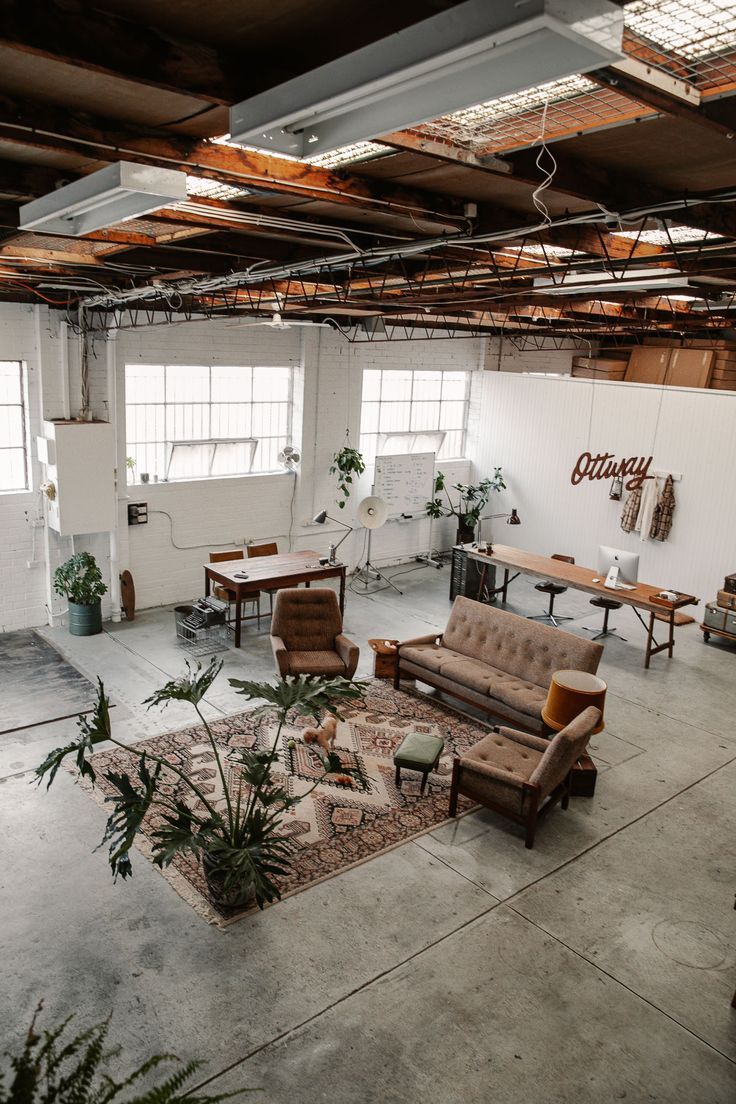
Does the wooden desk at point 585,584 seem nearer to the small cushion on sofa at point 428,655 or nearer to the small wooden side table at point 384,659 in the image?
the small cushion on sofa at point 428,655

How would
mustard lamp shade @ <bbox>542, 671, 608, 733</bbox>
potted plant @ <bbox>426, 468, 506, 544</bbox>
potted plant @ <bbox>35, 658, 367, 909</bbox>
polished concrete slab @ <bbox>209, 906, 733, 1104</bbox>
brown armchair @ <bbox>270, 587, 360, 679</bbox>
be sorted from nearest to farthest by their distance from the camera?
polished concrete slab @ <bbox>209, 906, 733, 1104</bbox>, potted plant @ <bbox>35, 658, 367, 909</bbox>, mustard lamp shade @ <bbox>542, 671, 608, 733</bbox>, brown armchair @ <bbox>270, 587, 360, 679</bbox>, potted plant @ <bbox>426, 468, 506, 544</bbox>

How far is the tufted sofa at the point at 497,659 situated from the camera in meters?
6.91

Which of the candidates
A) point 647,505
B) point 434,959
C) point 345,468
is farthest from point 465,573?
point 434,959

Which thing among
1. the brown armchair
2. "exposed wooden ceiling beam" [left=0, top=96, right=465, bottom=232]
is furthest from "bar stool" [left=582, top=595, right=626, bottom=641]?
"exposed wooden ceiling beam" [left=0, top=96, right=465, bottom=232]

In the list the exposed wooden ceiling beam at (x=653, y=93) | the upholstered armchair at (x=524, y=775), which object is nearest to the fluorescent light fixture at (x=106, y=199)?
the exposed wooden ceiling beam at (x=653, y=93)

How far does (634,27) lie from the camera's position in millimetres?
1782

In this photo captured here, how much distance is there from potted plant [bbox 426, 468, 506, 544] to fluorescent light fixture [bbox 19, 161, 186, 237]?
9.16 metres

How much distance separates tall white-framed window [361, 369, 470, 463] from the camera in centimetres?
1193

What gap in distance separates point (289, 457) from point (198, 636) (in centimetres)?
291

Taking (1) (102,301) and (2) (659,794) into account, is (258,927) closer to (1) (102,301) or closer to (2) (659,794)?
(2) (659,794)

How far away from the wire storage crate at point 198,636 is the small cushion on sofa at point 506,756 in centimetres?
366

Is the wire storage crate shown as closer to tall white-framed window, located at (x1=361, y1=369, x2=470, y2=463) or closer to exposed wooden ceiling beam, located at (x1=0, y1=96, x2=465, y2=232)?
tall white-framed window, located at (x1=361, y1=369, x2=470, y2=463)

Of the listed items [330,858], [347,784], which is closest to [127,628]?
[347,784]

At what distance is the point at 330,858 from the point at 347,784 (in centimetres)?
88
